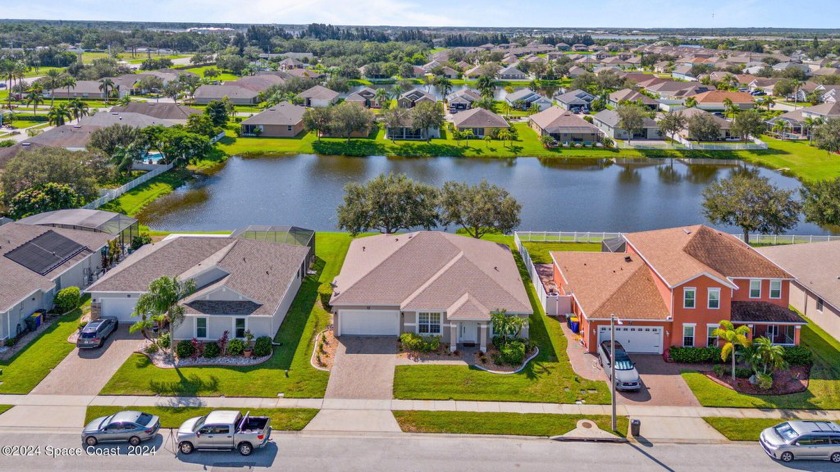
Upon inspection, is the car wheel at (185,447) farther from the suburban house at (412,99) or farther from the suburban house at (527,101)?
the suburban house at (527,101)

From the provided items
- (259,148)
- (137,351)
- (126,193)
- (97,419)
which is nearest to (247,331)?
(137,351)

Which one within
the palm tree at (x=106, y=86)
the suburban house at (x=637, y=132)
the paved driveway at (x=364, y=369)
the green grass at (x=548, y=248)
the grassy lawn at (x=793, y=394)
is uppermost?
the palm tree at (x=106, y=86)

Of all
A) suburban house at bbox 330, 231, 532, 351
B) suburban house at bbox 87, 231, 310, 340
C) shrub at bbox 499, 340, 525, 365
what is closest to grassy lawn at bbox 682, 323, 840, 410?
shrub at bbox 499, 340, 525, 365

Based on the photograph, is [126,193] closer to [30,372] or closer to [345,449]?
[30,372]

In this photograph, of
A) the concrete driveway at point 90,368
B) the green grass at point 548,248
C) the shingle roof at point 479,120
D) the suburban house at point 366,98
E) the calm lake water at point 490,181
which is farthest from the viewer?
the suburban house at point 366,98

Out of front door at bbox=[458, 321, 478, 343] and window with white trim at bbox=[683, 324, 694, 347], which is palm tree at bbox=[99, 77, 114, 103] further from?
window with white trim at bbox=[683, 324, 694, 347]

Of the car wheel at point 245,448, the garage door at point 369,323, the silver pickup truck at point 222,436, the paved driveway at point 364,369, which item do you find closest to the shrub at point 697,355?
the paved driveway at point 364,369
